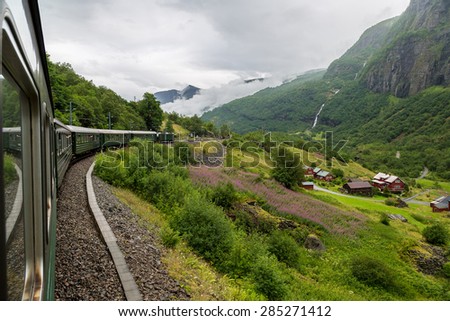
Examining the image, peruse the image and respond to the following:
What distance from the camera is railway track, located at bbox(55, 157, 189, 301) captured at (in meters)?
4.70

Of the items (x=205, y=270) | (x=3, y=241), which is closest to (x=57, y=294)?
(x=205, y=270)

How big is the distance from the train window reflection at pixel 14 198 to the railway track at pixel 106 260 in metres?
3.32

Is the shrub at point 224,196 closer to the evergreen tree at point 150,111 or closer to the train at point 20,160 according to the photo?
the train at point 20,160

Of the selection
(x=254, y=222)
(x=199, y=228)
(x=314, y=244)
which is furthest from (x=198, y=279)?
(x=314, y=244)

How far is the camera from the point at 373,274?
14203 mm

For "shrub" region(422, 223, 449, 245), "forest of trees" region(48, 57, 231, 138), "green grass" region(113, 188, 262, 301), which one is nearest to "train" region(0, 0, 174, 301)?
"green grass" region(113, 188, 262, 301)

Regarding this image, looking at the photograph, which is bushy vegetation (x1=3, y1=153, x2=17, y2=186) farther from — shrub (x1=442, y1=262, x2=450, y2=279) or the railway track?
shrub (x1=442, y1=262, x2=450, y2=279)

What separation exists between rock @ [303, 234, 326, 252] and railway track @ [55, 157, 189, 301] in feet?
40.3

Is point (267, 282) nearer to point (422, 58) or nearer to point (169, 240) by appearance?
point (169, 240)

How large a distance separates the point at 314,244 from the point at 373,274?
3.86 m

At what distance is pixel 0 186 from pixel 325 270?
15.4 metres

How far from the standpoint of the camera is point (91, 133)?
68.4 feet

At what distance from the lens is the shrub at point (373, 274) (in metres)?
14.1

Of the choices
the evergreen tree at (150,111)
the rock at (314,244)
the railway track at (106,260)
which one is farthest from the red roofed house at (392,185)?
the railway track at (106,260)
